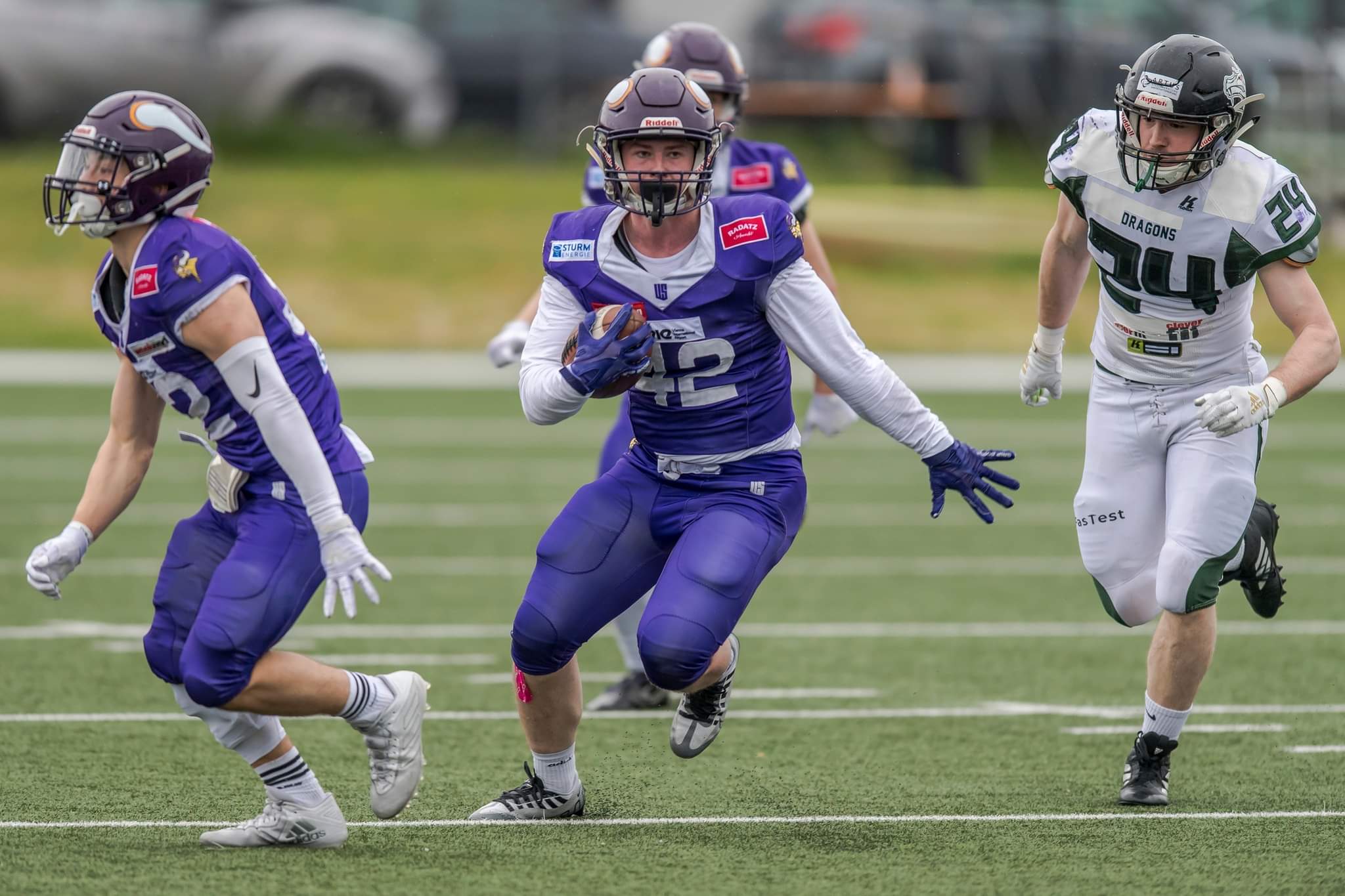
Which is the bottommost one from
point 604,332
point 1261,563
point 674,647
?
point 1261,563

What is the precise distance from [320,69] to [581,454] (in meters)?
9.60

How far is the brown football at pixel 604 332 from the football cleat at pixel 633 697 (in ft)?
5.54

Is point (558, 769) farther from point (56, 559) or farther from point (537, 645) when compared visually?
point (56, 559)

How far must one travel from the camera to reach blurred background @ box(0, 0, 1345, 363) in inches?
733

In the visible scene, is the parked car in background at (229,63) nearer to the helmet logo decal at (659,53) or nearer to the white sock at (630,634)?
the helmet logo decal at (659,53)

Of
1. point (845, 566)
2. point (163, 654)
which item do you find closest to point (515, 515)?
point (845, 566)

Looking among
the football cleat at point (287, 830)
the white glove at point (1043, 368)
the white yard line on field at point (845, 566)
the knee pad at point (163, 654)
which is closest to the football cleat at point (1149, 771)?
the white glove at point (1043, 368)

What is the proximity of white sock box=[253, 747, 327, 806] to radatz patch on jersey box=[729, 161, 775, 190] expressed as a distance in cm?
254

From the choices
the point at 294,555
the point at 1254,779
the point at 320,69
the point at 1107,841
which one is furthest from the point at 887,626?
the point at 320,69

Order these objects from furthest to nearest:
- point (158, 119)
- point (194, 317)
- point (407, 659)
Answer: point (407, 659) < point (158, 119) < point (194, 317)

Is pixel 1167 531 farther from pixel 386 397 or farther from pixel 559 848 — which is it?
pixel 386 397

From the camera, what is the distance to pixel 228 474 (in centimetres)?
421

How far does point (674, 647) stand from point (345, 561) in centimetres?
77

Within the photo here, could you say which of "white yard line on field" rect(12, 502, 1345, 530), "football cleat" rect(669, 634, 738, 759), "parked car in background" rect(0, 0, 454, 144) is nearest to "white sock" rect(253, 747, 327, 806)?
"football cleat" rect(669, 634, 738, 759)
